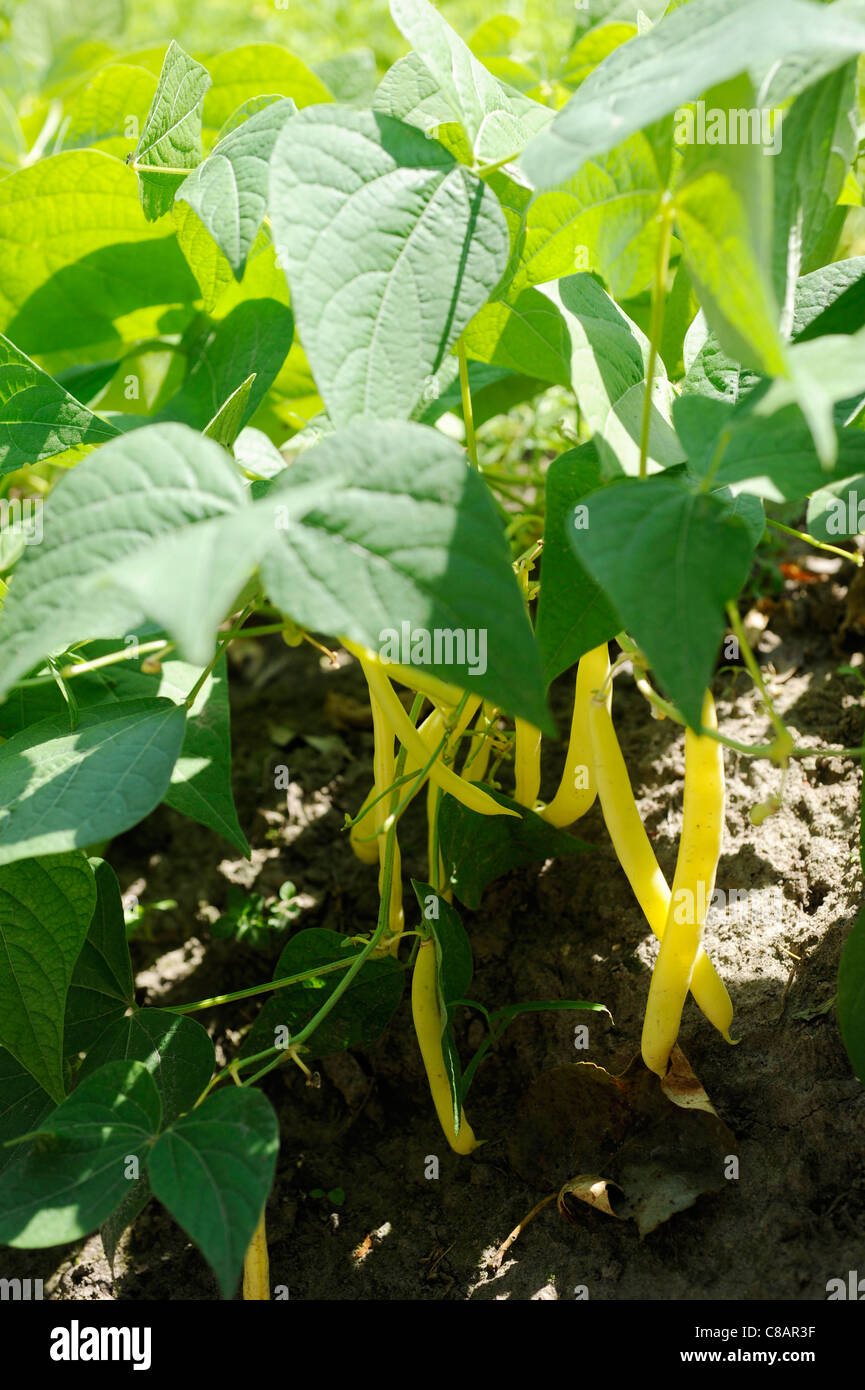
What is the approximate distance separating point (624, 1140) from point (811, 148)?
875 mm

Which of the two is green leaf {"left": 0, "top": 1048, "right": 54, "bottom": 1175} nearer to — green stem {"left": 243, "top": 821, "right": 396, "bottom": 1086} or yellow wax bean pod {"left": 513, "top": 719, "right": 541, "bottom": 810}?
green stem {"left": 243, "top": 821, "right": 396, "bottom": 1086}

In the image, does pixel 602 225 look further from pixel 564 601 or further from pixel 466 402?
pixel 564 601

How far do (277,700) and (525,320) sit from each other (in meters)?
0.84

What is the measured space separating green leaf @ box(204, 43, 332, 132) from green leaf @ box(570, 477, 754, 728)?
3.01 feet

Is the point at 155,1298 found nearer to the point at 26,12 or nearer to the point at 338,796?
the point at 338,796

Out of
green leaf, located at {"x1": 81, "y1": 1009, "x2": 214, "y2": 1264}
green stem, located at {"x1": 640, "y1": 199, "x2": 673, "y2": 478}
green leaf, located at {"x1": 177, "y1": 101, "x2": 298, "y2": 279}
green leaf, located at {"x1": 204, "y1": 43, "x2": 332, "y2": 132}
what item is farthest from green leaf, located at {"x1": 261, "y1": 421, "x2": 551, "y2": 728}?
green leaf, located at {"x1": 204, "y1": 43, "x2": 332, "y2": 132}

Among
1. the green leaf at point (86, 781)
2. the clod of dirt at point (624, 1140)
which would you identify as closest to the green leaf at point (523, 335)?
the green leaf at point (86, 781)

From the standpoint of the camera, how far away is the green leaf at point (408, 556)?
629 millimetres

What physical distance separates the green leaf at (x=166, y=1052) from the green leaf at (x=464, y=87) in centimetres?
80

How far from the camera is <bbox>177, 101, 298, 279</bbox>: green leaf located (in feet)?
2.79

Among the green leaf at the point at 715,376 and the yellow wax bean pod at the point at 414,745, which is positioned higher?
the green leaf at the point at 715,376

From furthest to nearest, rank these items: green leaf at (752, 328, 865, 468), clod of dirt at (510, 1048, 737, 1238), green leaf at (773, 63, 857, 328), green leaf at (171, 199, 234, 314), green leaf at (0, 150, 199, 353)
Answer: green leaf at (0, 150, 199, 353) < green leaf at (171, 199, 234, 314) < clod of dirt at (510, 1048, 737, 1238) < green leaf at (773, 63, 857, 328) < green leaf at (752, 328, 865, 468)

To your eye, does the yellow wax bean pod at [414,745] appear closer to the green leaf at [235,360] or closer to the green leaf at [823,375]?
the green leaf at [235,360]

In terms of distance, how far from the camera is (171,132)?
1.00 meters
